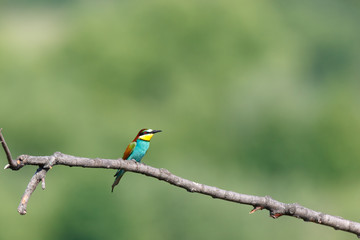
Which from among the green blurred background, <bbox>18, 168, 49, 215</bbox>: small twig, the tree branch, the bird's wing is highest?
the green blurred background

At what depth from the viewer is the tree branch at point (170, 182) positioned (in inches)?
104

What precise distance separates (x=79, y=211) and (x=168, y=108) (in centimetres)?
1280

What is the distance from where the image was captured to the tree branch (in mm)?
2652

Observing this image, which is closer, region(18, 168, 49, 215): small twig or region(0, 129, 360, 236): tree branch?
region(18, 168, 49, 215): small twig

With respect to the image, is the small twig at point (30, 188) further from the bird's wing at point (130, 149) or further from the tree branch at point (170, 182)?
the bird's wing at point (130, 149)

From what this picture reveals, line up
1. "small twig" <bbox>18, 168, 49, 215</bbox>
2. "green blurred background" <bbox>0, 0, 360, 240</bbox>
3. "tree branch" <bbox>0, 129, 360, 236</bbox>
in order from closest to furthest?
"small twig" <bbox>18, 168, 49, 215</bbox> < "tree branch" <bbox>0, 129, 360, 236</bbox> < "green blurred background" <bbox>0, 0, 360, 240</bbox>


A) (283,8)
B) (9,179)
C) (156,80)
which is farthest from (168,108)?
(283,8)

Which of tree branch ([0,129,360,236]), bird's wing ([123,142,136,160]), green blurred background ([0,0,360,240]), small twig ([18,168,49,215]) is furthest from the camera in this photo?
green blurred background ([0,0,360,240])

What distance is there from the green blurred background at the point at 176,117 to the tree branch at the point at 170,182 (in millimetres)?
16004

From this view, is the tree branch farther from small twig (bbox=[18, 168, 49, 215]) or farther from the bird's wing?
the bird's wing

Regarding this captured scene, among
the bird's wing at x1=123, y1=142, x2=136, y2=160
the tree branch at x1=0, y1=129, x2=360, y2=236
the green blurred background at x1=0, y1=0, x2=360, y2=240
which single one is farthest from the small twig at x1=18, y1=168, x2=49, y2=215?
the green blurred background at x1=0, y1=0, x2=360, y2=240

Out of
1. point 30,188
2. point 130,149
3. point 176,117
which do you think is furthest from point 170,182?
point 176,117

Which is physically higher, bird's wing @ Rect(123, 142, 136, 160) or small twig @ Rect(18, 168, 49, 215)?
bird's wing @ Rect(123, 142, 136, 160)

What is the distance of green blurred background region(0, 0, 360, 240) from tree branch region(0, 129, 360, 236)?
52.5ft
